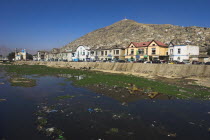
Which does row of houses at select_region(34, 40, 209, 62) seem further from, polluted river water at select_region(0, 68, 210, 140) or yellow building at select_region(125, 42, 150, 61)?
polluted river water at select_region(0, 68, 210, 140)

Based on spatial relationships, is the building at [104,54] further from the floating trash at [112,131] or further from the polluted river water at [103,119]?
the floating trash at [112,131]

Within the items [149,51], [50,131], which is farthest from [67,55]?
[50,131]

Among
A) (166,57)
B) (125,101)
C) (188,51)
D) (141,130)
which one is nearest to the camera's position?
(141,130)

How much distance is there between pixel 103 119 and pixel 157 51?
51226mm

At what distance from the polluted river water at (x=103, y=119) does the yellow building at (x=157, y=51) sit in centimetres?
4317

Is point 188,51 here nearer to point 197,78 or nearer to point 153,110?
point 197,78

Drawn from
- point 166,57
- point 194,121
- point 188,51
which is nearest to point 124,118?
point 194,121

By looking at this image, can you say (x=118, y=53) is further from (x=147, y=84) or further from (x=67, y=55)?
(x=147, y=84)

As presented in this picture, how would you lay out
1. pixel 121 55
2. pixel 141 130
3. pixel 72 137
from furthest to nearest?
pixel 121 55 → pixel 141 130 → pixel 72 137

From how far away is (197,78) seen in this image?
32.3 m

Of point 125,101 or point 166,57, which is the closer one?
point 125,101

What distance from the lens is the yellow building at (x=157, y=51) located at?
56.7m

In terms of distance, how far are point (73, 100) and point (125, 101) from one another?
205 inches

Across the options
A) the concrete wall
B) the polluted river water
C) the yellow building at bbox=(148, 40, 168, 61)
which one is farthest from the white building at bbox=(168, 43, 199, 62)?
the polluted river water
